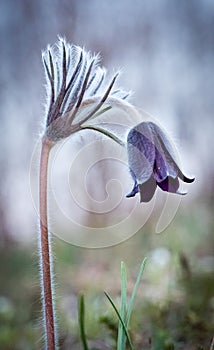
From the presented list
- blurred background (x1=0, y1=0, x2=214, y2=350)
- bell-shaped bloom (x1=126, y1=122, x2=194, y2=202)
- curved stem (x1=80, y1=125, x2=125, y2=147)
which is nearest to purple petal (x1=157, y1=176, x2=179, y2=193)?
bell-shaped bloom (x1=126, y1=122, x2=194, y2=202)

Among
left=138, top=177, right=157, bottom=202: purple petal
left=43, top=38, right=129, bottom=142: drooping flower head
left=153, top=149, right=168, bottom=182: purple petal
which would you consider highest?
left=43, top=38, right=129, bottom=142: drooping flower head

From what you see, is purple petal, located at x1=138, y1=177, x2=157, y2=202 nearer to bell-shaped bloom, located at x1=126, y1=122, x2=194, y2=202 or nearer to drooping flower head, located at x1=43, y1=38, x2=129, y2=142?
bell-shaped bloom, located at x1=126, y1=122, x2=194, y2=202

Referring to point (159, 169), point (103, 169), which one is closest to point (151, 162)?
point (159, 169)

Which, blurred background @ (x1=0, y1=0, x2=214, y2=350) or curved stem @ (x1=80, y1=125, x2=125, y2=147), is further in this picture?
blurred background @ (x1=0, y1=0, x2=214, y2=350)

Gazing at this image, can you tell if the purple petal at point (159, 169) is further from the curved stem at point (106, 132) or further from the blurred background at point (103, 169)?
the blurred background at point (103, 169)

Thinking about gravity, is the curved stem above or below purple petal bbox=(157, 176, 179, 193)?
above

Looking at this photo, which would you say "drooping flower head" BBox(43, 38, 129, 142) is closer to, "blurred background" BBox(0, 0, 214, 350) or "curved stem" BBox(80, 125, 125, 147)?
"curved stem" BBox(80, 125, 125, 147)
